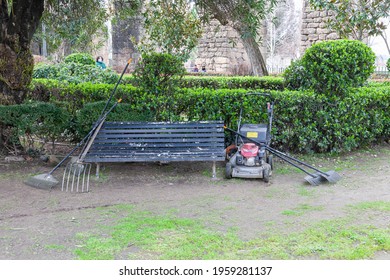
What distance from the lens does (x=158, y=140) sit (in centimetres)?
742

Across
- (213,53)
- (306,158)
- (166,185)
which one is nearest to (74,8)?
(166,185)

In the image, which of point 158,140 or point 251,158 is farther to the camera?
point 158,140

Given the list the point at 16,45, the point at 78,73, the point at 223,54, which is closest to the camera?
the point at 16,45

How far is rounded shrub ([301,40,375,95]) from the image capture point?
860cm

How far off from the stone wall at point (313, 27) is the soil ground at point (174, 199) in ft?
32.1

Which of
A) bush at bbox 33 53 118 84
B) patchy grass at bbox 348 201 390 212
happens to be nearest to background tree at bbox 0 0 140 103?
bush at bbox 33 53 118 84

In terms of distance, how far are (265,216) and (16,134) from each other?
4.51 metres

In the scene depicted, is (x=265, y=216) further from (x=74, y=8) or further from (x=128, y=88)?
(x=74, y=8)

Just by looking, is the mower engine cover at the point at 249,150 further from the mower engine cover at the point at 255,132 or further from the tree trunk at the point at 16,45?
the tree trunk at the point at 16,45

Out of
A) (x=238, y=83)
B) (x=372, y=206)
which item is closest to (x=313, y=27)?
(x=238, y=83)

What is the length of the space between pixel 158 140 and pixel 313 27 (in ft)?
39.1

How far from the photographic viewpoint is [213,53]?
2123 centimetres

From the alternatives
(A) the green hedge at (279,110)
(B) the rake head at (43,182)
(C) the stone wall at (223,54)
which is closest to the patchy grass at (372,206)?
(A) the green hedge at (279,110)

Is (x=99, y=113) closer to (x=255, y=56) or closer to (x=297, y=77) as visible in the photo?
(x=297, y=77)
